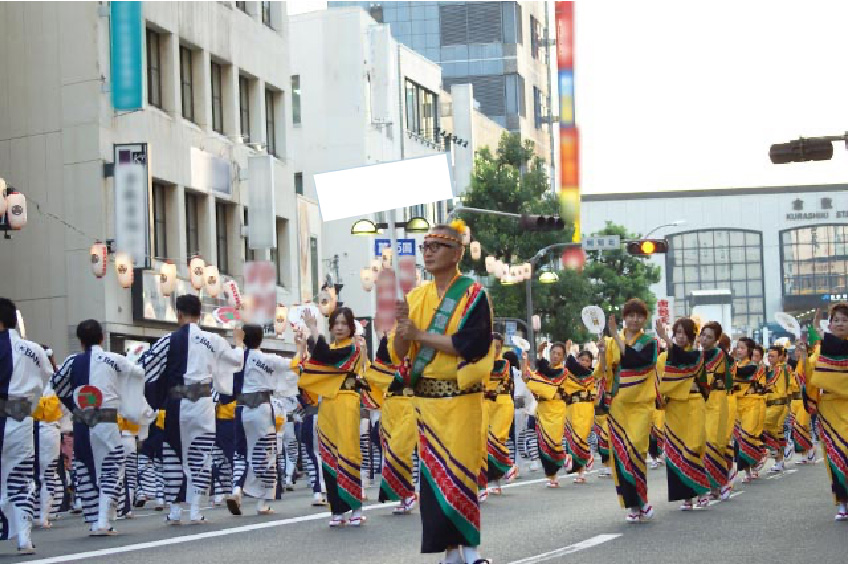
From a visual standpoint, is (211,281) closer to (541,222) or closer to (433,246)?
(541,222)

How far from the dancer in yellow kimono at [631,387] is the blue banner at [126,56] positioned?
1974 centimetres

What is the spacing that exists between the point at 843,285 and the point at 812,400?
372ft

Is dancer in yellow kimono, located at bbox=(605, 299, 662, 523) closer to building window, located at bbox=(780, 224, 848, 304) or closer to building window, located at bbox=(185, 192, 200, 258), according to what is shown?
building window, located at bbox=(185, 192, 200, 258)

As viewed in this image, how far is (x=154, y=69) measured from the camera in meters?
Answer: 37.2

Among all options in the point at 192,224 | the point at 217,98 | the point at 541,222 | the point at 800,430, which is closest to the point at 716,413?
the point at 800,430

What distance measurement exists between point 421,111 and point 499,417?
142 feet

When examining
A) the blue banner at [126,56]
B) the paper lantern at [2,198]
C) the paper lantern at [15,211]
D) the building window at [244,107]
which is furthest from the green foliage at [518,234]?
the paper lantern at [2,198]

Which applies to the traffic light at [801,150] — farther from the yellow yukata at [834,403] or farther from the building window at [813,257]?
the building window at [813,257]

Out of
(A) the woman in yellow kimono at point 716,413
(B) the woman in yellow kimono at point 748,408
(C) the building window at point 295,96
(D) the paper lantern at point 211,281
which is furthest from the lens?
(C) the building window at point 295,96

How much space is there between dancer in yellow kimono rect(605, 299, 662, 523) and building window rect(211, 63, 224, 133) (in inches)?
1031

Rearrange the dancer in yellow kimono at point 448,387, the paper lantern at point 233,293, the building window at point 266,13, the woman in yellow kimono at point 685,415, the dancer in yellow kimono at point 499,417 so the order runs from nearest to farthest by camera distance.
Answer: the dancer in yellow kimono at point 448,387 → the woman in yellow kimono at point 685,415 → the dancer in yellow kimono at point 499,417 → the paper lantern at point 233,293 → the building window at point 266,13

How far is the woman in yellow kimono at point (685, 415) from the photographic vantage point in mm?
16312

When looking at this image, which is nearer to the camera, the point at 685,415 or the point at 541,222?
the point at 685,415

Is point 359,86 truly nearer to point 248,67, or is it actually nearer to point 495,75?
point 248,67
